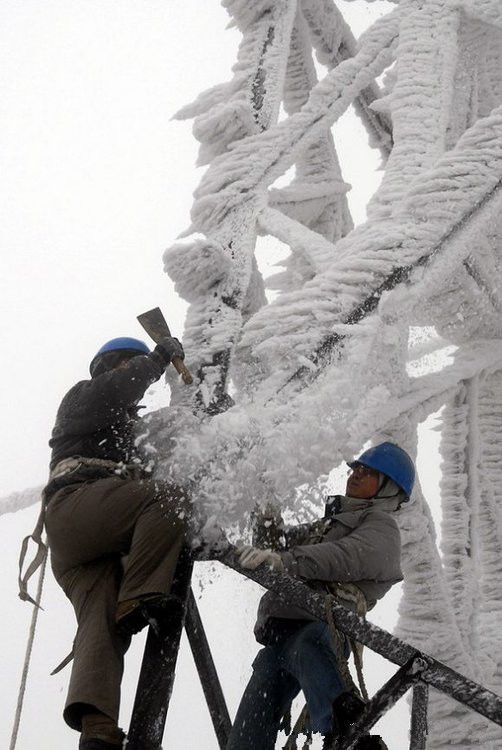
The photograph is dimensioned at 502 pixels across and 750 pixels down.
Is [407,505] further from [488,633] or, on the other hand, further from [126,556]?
[126,556]

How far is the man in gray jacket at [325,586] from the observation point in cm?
325

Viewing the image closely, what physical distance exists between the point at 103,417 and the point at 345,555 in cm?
108

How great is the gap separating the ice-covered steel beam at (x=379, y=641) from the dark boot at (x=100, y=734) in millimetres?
653

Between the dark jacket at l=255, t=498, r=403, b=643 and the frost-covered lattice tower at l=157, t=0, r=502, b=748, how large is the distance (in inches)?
11.2

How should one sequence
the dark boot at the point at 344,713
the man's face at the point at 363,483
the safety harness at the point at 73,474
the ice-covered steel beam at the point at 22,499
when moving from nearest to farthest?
the dark boot at the point at 344,713, the safety harness at the point at 73,474, the man's face at the point at 363,483, the ice-covered steel beam at the point at 22,499

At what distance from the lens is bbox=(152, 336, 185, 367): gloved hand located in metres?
3.76

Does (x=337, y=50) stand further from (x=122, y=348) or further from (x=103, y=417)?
(x=103, y=417)

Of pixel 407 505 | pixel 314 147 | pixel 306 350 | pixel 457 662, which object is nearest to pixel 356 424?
pixel 306 350

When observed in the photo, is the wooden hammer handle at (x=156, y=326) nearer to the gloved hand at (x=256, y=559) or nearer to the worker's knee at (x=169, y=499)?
the worker's knee at (x=169, y=499)

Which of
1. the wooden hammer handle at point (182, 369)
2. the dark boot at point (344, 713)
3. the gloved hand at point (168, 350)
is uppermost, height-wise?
the gloved hand at point (168, 350)

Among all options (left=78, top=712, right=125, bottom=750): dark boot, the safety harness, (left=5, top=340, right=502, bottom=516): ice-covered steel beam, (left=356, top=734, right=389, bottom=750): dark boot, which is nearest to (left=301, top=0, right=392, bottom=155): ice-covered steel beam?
(left=5, top=340, right=502, bottom=516): ice-covered steel beam

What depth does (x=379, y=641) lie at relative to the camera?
2.86 meters

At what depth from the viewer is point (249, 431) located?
3.46m

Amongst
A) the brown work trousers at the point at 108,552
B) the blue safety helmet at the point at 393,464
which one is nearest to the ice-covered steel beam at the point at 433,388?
the blue safety helmet at the point at 393,464
